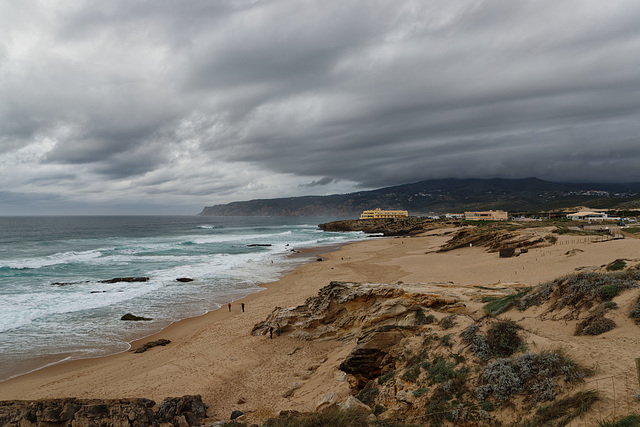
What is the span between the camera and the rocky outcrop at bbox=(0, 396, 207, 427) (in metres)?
7.84

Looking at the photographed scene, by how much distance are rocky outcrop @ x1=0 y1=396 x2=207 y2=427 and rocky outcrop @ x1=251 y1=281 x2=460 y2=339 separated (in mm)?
7129

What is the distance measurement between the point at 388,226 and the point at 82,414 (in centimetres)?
9279

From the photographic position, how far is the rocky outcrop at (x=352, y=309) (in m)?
12.2

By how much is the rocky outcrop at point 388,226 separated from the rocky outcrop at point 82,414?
74733 mm

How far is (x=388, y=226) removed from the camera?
96812 mm

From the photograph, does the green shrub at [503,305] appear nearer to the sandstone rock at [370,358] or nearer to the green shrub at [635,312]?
the green shrub at [635,312]

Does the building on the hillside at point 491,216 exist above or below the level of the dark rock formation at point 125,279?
below

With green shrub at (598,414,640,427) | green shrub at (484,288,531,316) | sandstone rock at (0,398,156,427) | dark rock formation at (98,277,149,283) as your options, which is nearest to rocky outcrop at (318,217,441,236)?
dark rock formation at (98,277,149,283)

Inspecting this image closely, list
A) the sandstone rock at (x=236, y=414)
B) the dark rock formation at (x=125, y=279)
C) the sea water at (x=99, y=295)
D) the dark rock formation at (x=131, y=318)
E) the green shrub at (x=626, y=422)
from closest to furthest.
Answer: the green shrub at (x=626, y=422)
the sandstone rock at (x=236, y=414)
the sea water at (x=99, y=295)
the dark rock formation at (x=131, y=318)
the dark rock formation at (x=125, y=279)

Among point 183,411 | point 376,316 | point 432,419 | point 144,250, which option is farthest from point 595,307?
point 144,250

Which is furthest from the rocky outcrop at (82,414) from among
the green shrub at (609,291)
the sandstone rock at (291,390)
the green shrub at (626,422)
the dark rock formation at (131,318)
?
the dark rock formation at (131,318)

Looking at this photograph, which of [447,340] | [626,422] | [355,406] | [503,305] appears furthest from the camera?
[503,305]

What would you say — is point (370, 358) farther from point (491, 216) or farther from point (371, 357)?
point (491, 216)

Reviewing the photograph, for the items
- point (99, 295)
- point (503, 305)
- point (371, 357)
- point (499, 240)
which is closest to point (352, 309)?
point (371, 357)
